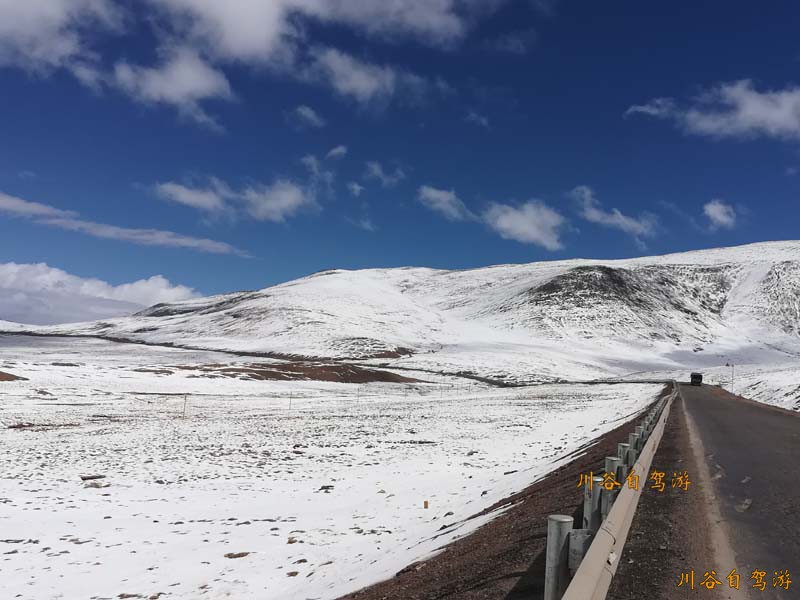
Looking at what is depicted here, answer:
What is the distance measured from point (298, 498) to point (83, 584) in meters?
5.71

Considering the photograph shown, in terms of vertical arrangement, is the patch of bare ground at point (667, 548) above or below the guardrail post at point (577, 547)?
below

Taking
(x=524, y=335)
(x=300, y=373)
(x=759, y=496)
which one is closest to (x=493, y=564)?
(x=759, y=496)

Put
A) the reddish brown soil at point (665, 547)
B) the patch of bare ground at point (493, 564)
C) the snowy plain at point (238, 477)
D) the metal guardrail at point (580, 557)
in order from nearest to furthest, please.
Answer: the metal guardrail at point (580, 557), the reddish brown soil at point (665, 547), the patch of bare ground at point (493, 564), the snowy plain at point (238, 477)

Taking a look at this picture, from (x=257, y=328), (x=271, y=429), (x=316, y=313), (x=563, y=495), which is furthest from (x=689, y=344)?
(x=563, y=495)

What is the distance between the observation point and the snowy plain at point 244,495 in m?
8.90

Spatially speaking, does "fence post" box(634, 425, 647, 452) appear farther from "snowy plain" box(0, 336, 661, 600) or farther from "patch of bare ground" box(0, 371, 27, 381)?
"patch of bare ground" box(0, 371, 27, 381)

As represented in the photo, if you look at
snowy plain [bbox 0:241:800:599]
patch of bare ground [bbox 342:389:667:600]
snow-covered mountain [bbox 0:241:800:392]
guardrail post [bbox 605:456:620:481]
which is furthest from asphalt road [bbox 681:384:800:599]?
snow-covered mountain [bbox 0:241:800:392]

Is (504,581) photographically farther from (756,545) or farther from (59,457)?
(59,457)

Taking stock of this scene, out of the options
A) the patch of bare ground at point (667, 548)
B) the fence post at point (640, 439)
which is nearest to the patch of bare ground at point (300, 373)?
the fence post at point (640, 439)

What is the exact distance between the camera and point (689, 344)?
565 ft

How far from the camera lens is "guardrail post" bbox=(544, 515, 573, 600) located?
13.0 ft

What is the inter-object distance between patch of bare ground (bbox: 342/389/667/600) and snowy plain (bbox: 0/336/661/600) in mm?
715

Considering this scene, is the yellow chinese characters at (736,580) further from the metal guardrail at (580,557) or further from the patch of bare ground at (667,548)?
the metal guardrail at (580,557)

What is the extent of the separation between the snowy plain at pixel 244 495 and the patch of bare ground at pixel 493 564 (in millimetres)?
715
